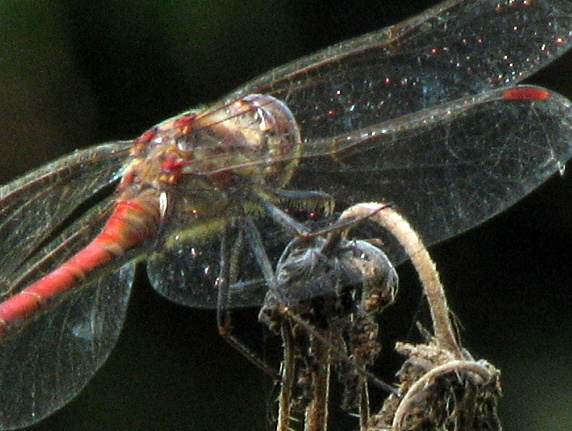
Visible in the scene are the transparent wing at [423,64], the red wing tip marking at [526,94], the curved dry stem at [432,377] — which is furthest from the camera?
the transparent wing at [423,64]

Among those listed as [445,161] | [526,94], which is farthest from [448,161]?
[526,94]

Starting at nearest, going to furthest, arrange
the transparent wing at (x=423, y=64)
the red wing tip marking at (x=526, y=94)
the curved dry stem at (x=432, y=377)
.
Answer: the curved dry stem at (x=432, y=377) → the red wing tip marking at (x=526, y=94) → the transparent wing at (x=423, y=64)

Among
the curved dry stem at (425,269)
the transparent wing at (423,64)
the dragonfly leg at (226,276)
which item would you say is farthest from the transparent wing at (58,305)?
the curved dry stem at (425,269)

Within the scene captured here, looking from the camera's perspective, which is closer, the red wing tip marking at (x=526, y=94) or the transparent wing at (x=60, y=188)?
the red wing tip marking at (x=526, y=94)

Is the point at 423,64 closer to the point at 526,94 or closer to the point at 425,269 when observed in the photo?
the point at 526,94

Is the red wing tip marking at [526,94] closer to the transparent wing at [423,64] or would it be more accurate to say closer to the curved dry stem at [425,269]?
the transparent wing at [423,64]

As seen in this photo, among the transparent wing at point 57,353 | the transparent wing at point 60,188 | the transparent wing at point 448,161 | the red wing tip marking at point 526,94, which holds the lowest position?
the transparent wing at point 57,353

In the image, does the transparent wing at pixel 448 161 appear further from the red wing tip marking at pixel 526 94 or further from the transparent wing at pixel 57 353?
the transparent wing at pixel 57 353

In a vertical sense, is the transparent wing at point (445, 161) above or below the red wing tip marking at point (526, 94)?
below
